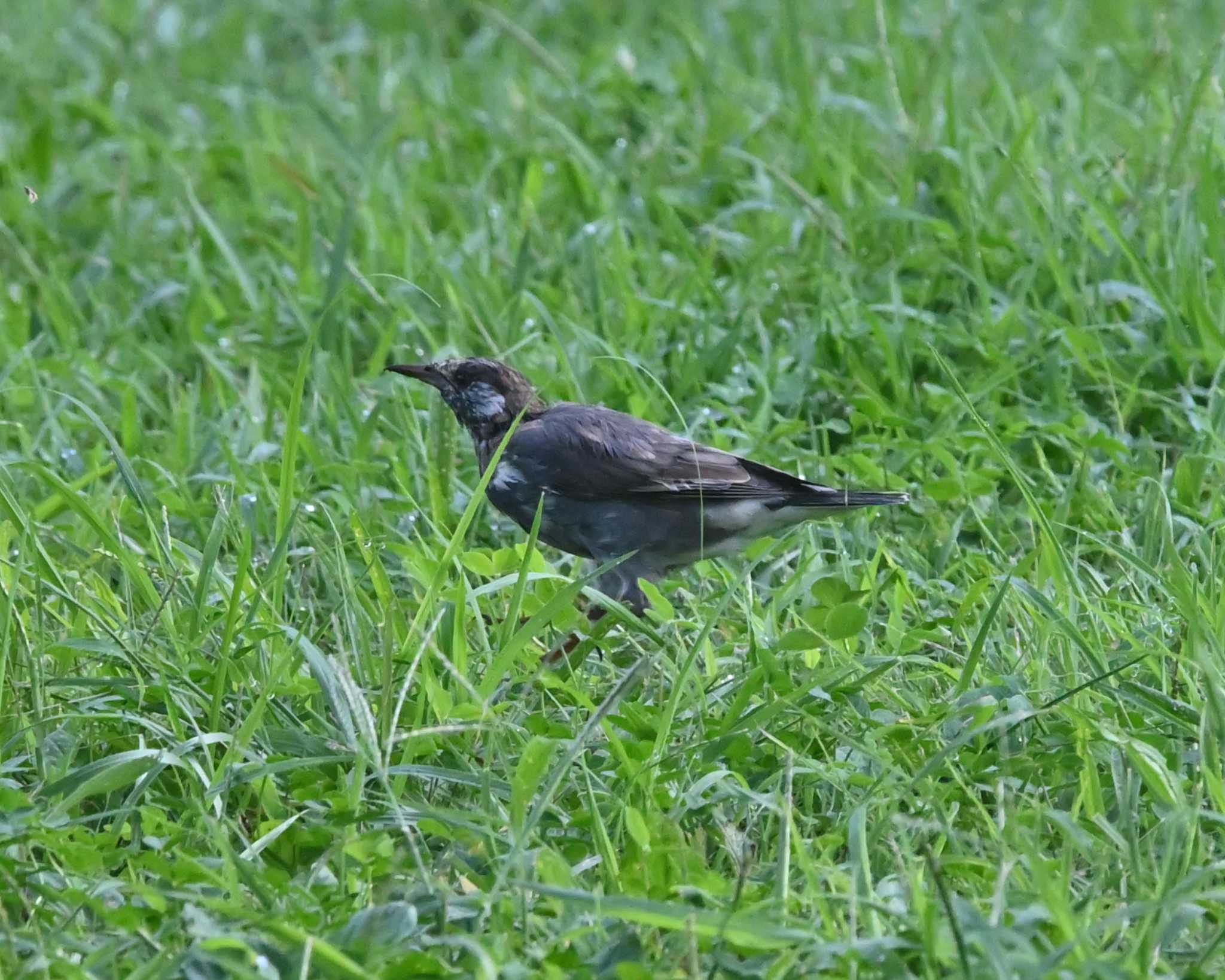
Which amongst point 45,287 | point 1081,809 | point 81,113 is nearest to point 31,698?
point 1081,809

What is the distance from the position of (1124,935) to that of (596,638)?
4.86 ft

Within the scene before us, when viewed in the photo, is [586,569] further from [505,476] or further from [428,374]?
[428,374]

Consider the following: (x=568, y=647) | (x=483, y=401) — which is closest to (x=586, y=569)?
(x=483, y=401)

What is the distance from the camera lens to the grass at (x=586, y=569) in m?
3.42

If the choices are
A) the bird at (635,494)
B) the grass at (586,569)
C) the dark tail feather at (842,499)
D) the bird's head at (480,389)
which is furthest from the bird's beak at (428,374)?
the dark tail feather at (842,499)

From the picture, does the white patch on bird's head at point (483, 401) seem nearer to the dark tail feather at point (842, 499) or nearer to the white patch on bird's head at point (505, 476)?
the white patch on bird's head at point (505, 476)

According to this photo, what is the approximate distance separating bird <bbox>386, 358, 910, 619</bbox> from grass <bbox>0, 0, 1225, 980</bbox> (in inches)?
5.7

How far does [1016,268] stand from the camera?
6.49 m

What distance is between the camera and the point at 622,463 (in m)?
5.06

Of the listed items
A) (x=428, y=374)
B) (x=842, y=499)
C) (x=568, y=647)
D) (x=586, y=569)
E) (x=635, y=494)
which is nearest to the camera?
(x=568, y=647)

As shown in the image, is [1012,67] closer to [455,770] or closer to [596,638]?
[596,638]

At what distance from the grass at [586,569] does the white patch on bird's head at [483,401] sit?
0.24m

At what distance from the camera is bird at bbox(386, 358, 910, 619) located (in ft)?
16.3

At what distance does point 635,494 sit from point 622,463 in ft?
0.30
